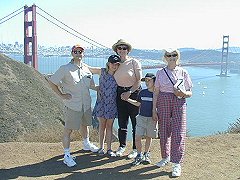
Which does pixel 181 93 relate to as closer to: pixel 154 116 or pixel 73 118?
pixel 154 116

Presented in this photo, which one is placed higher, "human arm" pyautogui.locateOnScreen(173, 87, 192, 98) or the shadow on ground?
"human arm" pyautogui.locateOnScreen(173, 87, 192, 98)

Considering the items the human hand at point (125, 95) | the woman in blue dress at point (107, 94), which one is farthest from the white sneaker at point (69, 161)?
the human hand at point (125, 95)

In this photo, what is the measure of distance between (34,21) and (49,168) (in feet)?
69.7

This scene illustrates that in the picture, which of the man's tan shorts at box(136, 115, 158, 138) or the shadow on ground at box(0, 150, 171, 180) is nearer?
the shadow on ground at box(0, 150, 171, 180)

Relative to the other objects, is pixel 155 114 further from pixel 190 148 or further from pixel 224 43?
pixel 224 43

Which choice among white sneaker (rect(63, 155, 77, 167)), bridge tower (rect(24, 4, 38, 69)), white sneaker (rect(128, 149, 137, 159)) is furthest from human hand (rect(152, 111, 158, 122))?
bridge tower (rect(24, 4, 38, 69))

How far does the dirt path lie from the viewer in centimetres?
358

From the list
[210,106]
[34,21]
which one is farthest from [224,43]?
[34,21]

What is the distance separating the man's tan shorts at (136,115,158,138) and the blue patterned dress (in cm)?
28

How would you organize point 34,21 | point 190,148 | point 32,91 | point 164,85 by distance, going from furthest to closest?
point 34,21 < point 32,91 < point 190,148 < point 164,85

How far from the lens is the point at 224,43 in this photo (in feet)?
201

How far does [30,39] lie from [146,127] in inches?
780

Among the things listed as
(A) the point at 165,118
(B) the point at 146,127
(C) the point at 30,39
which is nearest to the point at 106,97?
(B) the point at 146,127

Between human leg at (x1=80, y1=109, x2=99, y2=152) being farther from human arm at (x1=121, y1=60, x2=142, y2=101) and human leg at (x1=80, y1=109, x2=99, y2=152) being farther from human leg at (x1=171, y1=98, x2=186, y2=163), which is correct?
human leg at (x1=171, y1=98, x2=186, y2=163)
